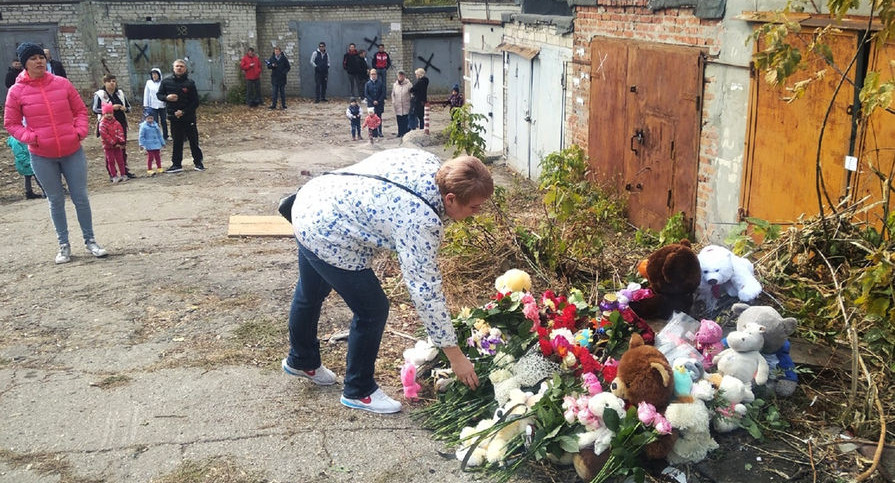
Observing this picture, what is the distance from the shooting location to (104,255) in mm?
7672

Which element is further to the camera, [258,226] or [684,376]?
[258,226]

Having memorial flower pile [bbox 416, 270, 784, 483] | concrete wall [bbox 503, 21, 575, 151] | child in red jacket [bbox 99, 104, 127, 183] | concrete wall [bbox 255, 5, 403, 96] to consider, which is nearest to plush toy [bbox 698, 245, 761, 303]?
memorial flower pile [bbox 416, 270, 784, 483]

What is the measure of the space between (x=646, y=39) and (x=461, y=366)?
18.4 ft

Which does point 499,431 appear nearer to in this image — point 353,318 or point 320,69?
point 353,318

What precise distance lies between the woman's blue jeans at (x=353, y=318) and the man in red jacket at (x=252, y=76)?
19.9 meters

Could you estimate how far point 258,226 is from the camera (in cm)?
877

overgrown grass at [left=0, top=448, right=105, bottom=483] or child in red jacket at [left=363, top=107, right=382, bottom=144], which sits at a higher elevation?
overgrown grass at [left=0, top=448, right=105, bottom=483]

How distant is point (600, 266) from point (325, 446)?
2790 millimetres

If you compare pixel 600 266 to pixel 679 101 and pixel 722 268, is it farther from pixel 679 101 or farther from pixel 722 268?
pixel 679 101

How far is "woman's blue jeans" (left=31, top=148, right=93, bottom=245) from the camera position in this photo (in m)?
7.10

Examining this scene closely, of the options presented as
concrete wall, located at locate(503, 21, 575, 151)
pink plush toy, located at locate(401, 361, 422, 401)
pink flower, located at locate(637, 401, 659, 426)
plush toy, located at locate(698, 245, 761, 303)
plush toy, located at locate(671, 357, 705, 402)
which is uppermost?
concrete wall, located at locate(503, 21, 575, 151)

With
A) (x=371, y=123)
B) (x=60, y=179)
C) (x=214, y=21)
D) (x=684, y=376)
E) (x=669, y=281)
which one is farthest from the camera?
(x=214, y=21)

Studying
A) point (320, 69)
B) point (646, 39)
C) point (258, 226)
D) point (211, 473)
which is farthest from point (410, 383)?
point (320, 69)

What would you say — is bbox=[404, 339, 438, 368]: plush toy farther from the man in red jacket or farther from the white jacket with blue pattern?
the man in red jacket
